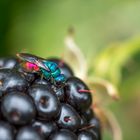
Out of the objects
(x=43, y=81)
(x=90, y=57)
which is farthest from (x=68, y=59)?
(x=43, y=81)

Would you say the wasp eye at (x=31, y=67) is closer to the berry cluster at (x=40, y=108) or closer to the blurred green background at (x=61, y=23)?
the berry cluster at (x=40, y=108)

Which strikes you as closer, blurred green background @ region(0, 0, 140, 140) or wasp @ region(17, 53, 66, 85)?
wasp @ region(17, 53, 66, 85)

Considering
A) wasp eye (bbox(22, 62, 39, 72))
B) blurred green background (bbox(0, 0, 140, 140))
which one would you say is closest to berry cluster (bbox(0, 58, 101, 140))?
wasp eye (bbox(22, 62, 39, 72))

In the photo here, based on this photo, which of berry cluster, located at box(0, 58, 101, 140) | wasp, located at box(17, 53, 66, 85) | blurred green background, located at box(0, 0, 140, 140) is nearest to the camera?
berry cluster, located at box(0, 58, 101, 140)

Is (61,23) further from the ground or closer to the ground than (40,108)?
further from the ground

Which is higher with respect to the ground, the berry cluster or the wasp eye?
the wasp eye

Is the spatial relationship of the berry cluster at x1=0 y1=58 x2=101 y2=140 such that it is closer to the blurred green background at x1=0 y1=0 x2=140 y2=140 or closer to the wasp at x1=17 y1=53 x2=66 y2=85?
the wasp at x1=17 y1=53 x2=66 y2=85

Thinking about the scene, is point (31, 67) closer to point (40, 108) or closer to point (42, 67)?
point (42, 67)

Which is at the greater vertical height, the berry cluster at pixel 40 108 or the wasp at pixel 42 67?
the wasp at pixel 42 67

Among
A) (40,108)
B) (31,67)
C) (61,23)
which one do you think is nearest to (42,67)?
(31,67)

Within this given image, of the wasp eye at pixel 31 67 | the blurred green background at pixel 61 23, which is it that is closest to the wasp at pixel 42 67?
the wasp eye at pixel 31 67
